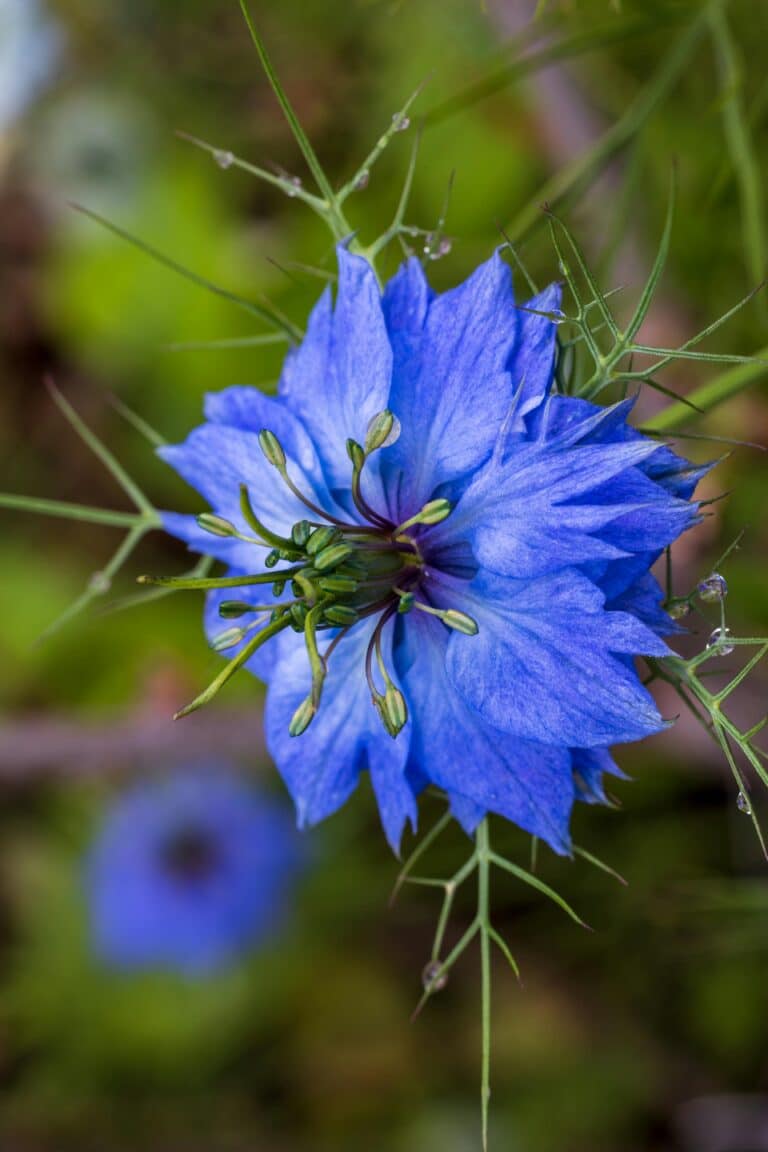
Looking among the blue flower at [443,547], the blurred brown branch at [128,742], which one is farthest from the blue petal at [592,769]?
the blurred brown branch at [128,742]

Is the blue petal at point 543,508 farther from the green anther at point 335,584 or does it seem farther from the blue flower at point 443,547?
the green anther at point 335,584

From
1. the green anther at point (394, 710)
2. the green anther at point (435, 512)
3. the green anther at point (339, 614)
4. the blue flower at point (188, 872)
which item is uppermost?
the green anther at point (435, 512)

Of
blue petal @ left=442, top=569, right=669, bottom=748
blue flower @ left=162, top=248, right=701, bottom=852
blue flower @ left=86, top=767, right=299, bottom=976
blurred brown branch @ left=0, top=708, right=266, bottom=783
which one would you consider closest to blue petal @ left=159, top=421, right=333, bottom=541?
blue flower @ left=162, top=248, right=701, bottom=852

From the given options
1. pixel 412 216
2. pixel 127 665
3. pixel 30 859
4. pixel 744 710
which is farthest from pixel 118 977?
pixel 412 216

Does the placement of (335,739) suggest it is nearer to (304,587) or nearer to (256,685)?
(304,587)

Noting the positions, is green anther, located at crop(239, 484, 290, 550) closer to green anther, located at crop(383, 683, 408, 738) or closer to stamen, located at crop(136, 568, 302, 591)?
stamen, located at crop(136, 568, 302, 591)
